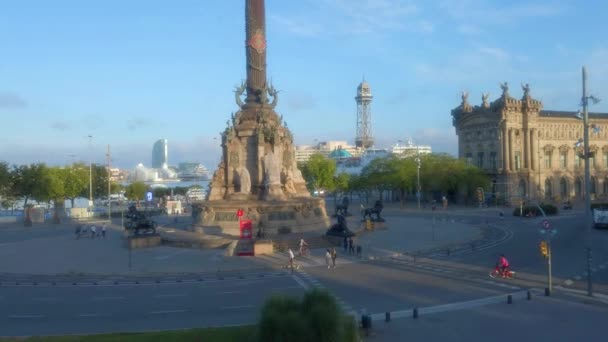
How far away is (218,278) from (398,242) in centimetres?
1789

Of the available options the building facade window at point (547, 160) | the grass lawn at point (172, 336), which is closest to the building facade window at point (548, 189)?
the building facade window at point (547, 160)

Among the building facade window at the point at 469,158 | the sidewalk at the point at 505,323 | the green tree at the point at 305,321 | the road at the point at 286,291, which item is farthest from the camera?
the building facade window at the point at 469,158

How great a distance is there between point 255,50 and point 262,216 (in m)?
16.5

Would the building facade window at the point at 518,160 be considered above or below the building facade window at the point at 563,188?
above

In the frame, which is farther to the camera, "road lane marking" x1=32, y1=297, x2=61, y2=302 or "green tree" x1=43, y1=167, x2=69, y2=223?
"green tree" x1=43, y1=167, x2=69, y2=223

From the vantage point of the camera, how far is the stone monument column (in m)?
52.1

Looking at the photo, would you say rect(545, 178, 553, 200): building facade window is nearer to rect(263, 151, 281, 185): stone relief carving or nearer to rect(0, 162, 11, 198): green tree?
rect(263, 151, 281, 185): stone relief carving

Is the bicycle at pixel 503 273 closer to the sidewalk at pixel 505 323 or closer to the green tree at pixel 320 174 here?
the sidewalk at pixel 505 323

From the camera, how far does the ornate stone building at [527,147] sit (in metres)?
91.7

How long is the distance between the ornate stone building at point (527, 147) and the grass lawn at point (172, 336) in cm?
7652

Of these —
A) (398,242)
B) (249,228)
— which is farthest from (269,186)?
(398,242)

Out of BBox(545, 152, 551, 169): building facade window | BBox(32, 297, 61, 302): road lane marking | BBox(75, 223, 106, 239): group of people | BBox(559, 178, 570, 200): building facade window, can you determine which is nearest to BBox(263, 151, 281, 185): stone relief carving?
BBox(75, 223, 106, 239): group of people

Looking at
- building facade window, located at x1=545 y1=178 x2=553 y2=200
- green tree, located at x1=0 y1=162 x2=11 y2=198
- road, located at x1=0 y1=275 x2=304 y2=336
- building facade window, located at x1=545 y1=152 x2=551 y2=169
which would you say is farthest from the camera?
building facade window, located at x1=545 y1=152 x2=551 y2=169

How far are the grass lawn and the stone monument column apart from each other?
3644cm
